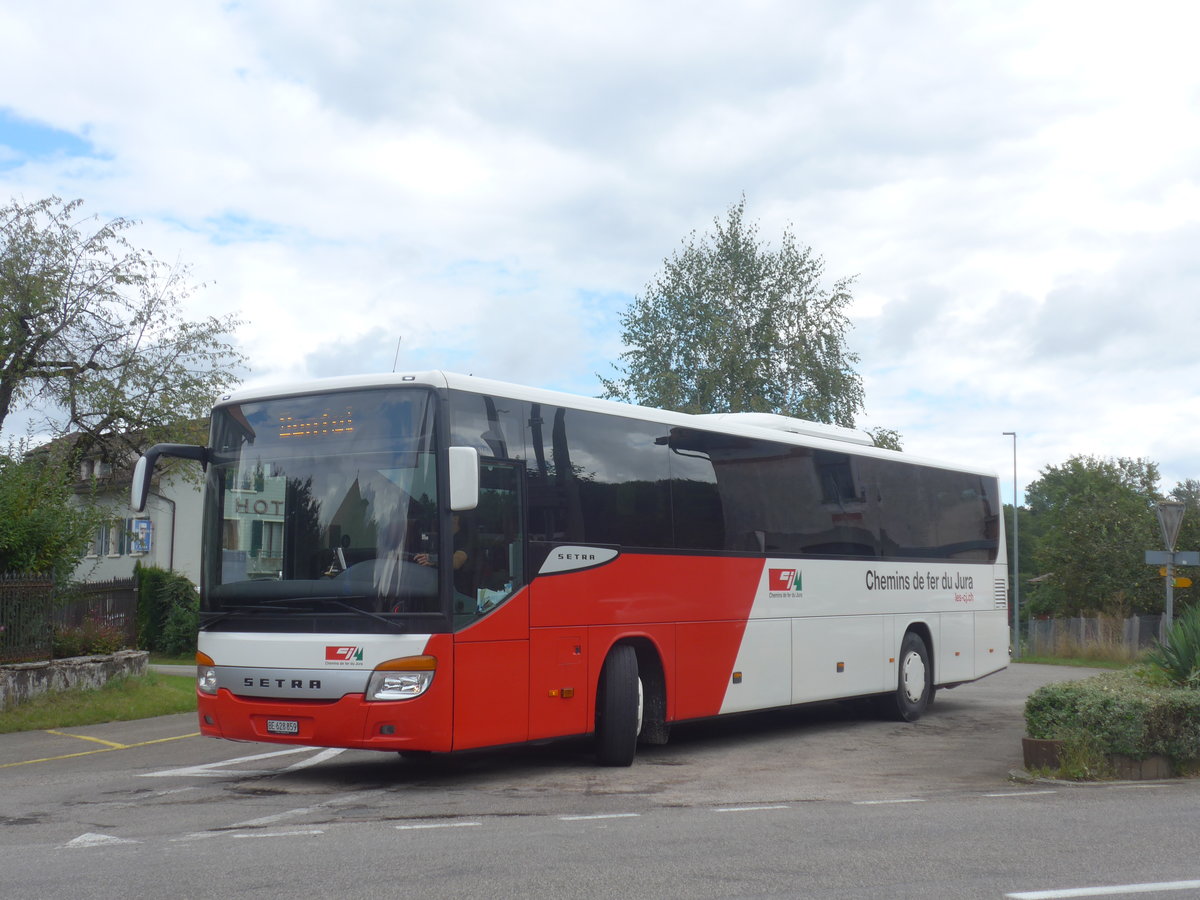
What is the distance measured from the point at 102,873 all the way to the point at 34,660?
11888 millimetres

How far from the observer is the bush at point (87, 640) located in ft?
61.3

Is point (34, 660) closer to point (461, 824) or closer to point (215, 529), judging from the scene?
point (215, 529)

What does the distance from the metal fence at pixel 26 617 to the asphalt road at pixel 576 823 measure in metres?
3.43

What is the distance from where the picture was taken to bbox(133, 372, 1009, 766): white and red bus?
32.7ft

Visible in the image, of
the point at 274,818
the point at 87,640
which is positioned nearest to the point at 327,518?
the point at 274,818

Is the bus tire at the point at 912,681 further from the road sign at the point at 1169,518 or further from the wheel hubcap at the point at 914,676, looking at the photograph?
the road sign at the point at 1169,518

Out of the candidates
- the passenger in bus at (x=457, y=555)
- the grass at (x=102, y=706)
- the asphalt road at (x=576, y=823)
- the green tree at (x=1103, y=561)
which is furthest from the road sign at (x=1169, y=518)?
the green tree at (x=1103, y=561)

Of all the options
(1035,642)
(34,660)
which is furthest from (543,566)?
(1035,642)

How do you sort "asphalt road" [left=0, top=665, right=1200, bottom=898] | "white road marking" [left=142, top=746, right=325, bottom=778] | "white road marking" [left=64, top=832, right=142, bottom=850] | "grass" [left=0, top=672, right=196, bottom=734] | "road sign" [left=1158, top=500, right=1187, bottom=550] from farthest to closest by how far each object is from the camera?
1. "road sign" [left=1158, top=500, right=1187, bottom=550]
2. "grass" [left=0, top=672, right=196, bottom=734]
3. "white road marking" [left=142, top=746, right=325, bottom=778]
4. "white road marking" [left=64, top=832, right=142, bottom=850]
5. "asphalt road" [left=0, top=665, right=1200, bottom=898]

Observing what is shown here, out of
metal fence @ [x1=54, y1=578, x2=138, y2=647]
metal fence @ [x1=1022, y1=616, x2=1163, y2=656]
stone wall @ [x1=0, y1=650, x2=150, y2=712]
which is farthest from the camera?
metal fence @ [x1=1022, y1=616, x2=1163, y2=656]

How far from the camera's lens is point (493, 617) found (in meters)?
10.4

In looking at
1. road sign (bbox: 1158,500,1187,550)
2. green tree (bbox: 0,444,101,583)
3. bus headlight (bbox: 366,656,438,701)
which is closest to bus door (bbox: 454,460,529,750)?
bus headlight (bbox: 366,656,438,701)

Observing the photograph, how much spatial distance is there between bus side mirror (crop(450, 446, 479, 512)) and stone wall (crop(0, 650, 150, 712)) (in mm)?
10103

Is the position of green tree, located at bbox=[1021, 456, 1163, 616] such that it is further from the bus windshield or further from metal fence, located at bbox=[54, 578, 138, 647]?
the bus windshield
